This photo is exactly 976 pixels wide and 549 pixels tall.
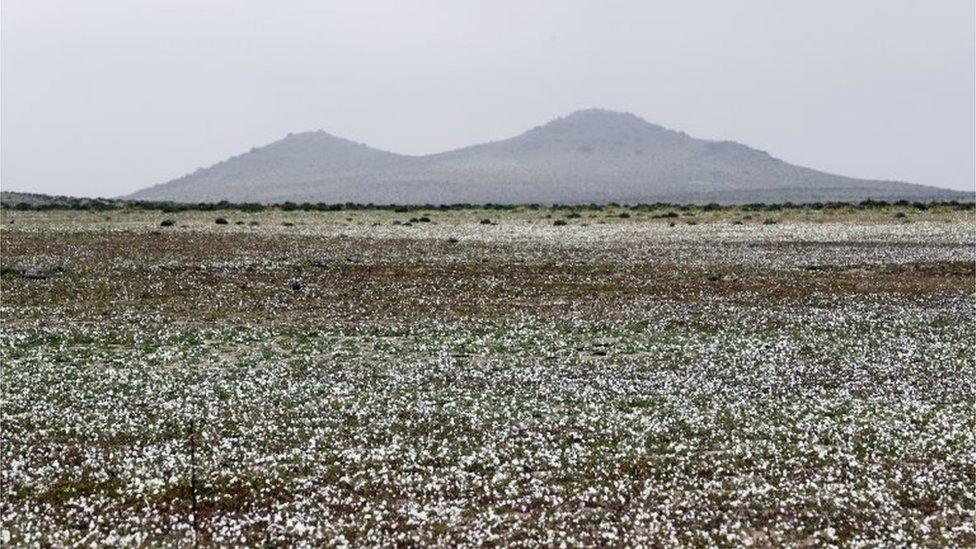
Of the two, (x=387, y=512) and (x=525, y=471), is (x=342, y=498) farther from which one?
(x=525, y=471)

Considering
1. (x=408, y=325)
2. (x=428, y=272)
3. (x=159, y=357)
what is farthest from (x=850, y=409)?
(x=428, y=272)

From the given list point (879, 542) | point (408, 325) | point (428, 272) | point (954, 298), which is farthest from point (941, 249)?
point (879, 542)

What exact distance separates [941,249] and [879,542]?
1686 inches

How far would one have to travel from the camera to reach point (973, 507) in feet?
42.0

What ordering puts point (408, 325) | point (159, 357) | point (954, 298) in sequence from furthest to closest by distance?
point (954, 298) < point (408, 325) < point (159, 357)

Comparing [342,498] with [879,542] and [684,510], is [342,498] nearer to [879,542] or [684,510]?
[684,510]

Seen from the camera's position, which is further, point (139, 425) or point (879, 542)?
point (139, 425)

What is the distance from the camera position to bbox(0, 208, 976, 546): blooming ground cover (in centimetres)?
1242

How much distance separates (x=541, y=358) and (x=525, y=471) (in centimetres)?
839

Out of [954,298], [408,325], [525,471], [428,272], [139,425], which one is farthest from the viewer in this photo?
[428,272]

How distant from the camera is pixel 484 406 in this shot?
58.5 ft

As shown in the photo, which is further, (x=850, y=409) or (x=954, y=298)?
(x=954, y=298)

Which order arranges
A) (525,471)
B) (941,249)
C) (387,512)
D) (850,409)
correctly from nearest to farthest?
(387,512), (525,471), (850,409), (941,249)

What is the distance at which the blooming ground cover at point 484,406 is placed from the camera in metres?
12.4
